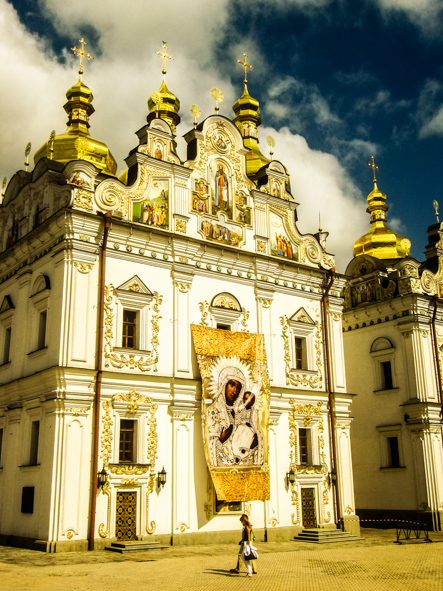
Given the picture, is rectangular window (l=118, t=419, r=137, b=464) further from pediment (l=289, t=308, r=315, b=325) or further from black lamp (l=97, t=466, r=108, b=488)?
pediment (l=289, t=308, r=315, b=325)

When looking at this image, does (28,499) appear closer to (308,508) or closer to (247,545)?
(247,545)

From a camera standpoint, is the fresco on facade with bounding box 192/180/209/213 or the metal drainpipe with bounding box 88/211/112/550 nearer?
the metal drainpipe with bounding box 88/211/112/550

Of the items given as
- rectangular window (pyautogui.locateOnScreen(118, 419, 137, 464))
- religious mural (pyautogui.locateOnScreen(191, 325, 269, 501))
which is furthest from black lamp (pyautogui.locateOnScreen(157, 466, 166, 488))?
religious mural (pyautogui.locateOnScreen(191, 325, 269, 501))

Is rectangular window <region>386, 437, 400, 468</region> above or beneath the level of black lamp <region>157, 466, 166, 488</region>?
above

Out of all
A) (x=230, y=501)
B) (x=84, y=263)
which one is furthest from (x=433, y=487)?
(x=84, y=263)

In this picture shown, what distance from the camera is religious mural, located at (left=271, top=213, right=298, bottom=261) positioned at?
80.0 ft

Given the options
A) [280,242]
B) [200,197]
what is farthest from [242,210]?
[280,242]

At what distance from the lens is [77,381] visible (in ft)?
59.5

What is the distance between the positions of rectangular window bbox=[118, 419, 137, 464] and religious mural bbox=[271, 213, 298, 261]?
343 inches

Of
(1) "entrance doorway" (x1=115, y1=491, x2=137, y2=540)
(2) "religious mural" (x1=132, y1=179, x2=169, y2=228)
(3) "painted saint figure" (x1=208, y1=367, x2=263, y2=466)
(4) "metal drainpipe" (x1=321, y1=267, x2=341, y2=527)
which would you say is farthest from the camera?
(4) "metal drainpipe" (x1=321, y1=267, x2=341, y2=527)

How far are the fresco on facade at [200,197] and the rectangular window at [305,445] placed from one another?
852 cm

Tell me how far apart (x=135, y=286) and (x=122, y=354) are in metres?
2.17

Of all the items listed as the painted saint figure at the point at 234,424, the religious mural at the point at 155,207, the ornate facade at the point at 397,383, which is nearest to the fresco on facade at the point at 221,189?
the religious mural at the point at 155,207

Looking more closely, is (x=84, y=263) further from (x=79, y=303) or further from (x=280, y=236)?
(x=280, y=236)
